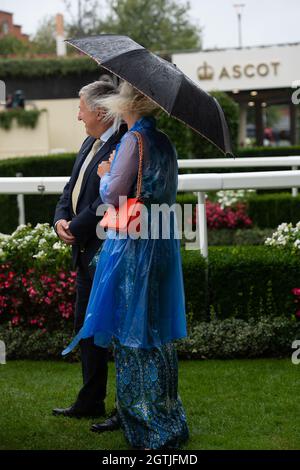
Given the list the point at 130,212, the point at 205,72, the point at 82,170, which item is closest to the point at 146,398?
the point at 130,212

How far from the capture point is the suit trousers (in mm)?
4543

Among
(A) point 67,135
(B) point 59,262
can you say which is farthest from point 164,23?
(B) point 59,262

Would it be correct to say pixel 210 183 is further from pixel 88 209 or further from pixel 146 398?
pixel 146 398

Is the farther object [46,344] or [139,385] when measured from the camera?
[46,344]

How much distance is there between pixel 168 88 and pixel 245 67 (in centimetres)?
2301

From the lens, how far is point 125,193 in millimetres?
3947

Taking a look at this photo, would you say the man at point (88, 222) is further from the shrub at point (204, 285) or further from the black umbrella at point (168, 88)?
the shrub at point (204, 285)

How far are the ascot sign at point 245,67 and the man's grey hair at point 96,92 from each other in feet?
72.0

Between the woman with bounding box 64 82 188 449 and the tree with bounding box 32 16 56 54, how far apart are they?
47.2 m

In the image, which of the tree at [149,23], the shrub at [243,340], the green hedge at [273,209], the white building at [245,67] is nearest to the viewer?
the shrub at [243,340]

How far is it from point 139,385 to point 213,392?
42.2 inches

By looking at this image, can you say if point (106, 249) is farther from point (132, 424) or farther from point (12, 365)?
point (12, 365)

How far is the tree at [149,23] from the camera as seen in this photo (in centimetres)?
4638

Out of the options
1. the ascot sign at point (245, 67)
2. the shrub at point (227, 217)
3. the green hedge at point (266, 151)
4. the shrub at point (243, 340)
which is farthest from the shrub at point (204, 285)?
the ascot sign at point (245, 67)
